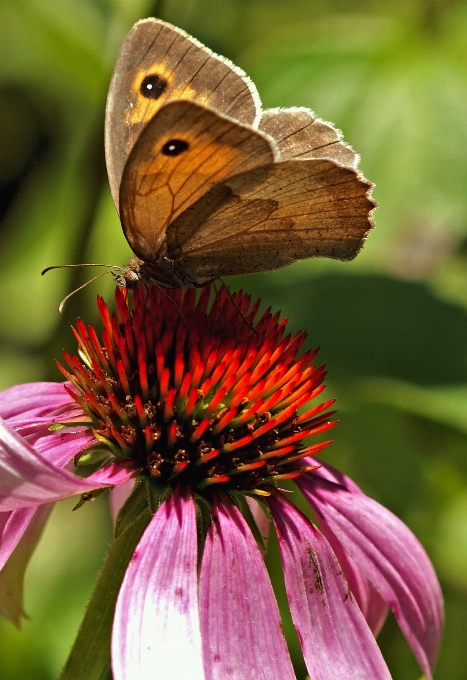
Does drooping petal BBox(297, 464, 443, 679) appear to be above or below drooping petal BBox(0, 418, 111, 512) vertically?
below

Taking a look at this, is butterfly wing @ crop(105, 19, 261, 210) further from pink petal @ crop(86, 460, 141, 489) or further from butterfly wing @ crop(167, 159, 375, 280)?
pink petal @ crop(86, 460, 141, 489)

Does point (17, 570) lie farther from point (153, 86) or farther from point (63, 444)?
point (153, 86)

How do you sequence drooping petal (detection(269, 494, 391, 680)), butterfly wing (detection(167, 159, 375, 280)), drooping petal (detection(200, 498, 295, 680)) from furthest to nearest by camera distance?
1. butterfly wing (detection(167, 159, 375, 280))
2. drooping petal (detection(269, 494, 391, 680))
3. drooping petal (detection(200, 498, 295, 680))

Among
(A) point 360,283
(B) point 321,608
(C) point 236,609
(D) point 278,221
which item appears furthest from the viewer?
(A) point 360,283

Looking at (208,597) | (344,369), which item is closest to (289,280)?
(344,369)

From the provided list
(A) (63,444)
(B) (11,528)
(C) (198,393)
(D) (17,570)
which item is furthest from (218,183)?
(D) (17,570)

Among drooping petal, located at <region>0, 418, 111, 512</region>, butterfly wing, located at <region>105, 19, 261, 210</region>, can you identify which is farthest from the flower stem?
butterfly wing, located at <region>105, 19, 261, 210</region>

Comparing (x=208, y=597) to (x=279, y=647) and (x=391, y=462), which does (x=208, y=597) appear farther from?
(x=391, y=462)

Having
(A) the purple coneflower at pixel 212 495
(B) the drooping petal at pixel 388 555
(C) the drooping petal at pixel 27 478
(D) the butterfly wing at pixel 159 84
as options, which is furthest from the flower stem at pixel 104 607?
(D) the butterfly wing at pixel 159 84

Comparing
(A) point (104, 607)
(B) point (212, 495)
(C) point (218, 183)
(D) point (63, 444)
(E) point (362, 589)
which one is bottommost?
(E) point (362, 589)
